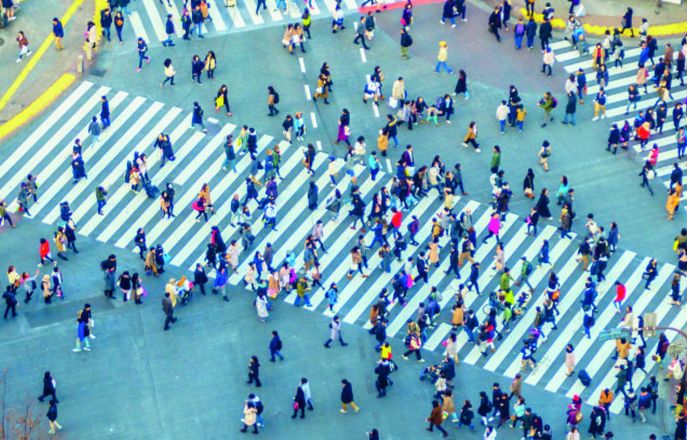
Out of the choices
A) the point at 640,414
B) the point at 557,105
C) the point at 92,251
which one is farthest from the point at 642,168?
the point at 92,251

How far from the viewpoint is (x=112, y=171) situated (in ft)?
245

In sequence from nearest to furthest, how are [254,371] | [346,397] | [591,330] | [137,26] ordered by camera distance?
[346,397], [254,371], [591,330], [137,26]

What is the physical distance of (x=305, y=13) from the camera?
7931 cm

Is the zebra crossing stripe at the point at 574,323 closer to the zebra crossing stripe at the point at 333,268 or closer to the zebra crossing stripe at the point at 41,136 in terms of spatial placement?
the zebra crossing stripe at the point at 333,268

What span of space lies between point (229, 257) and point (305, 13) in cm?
1378

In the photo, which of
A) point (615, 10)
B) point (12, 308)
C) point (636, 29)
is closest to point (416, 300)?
point (12, 308)

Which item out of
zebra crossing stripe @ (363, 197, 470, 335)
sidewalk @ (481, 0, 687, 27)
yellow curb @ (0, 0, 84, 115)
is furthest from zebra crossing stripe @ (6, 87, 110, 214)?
sidewalk @ (481, 0, 687, 27)

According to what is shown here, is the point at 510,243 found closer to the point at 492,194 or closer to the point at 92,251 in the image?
the point at 492,194

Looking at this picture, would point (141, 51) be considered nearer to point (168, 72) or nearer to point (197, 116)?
point (168, 72)

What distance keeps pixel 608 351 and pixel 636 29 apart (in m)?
18.5

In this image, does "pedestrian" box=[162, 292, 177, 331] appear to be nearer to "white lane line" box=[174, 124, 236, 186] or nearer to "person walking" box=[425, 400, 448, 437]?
"white lane line" box=[174, 124, 236, 186]

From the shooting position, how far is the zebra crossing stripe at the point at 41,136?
245ft

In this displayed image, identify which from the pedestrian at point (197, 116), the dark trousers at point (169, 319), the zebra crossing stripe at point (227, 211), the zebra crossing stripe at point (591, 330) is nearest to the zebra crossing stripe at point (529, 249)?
the zebra crossing stripe at point (591, 330)

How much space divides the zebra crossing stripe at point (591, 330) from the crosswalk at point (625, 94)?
532cm
